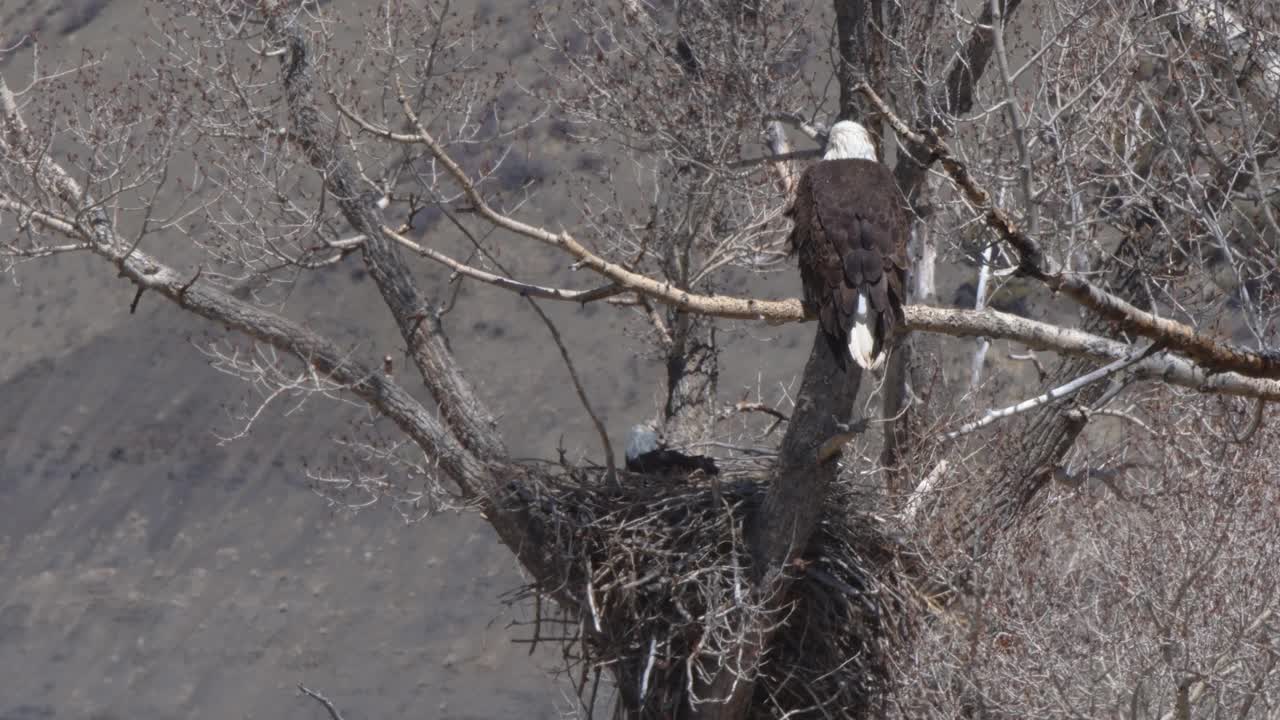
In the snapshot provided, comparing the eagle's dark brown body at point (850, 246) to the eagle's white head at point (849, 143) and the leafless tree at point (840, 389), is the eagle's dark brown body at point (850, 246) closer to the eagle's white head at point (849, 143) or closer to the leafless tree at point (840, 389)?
the leafless tree at point (840, 389)

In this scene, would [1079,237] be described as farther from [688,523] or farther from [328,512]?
[328,512]

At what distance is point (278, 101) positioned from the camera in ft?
26.6

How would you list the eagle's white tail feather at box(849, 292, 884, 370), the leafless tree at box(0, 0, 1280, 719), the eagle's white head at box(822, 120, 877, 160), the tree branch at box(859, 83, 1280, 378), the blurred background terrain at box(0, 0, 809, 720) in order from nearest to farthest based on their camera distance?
the tree branch at box(859, 83, 1280, 378), the eagle's white tail feather at box(849, 292, 884, 370), the eagle's white head at box(822, 120, 877, 160), the leafless tree at box(0, 0, 1280, 719), the blurred background terrain at box(0, 0, 809, 720)

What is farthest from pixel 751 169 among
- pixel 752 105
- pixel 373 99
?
pixel 373 99

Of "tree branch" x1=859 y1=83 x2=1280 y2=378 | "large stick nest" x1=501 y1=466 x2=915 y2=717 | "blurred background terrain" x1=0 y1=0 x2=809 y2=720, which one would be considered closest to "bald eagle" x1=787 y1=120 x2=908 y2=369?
"tree branch" x1=859 y1=83 x2=1280 y2=378

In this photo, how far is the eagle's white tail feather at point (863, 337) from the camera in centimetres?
529

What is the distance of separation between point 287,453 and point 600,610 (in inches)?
269

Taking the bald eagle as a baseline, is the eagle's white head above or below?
above

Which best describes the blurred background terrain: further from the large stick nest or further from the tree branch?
the tree branch

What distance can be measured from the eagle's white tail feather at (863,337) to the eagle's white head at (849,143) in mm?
1068

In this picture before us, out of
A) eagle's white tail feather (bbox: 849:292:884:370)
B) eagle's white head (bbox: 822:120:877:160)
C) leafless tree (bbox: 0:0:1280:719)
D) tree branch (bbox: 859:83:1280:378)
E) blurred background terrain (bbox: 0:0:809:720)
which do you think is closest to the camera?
tree branch (bbox: 859:83:1280:378)

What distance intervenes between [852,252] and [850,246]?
0.09 ft

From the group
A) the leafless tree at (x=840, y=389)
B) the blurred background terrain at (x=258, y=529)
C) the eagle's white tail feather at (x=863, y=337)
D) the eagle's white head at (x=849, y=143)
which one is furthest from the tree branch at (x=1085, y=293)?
the blurred background terrain at (x=258, y=529)

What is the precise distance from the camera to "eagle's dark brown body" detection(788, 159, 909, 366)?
5.36 meters
